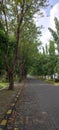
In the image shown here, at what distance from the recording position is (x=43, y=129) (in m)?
8.64

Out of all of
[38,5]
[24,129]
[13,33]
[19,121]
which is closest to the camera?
[24,129]

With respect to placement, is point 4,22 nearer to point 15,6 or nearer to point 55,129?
point 15,6

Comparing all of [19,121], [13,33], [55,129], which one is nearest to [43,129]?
[55,129]

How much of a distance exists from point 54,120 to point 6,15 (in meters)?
23.5

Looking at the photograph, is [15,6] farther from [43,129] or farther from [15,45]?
[43,129]

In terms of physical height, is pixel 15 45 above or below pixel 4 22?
below

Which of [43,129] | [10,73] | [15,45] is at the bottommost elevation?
[43,129]

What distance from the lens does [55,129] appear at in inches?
339

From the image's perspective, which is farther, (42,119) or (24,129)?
(42,119)

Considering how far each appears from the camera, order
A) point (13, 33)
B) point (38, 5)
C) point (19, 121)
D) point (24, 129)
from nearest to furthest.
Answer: point (24, 129)
point (19, 121)
point (38, 5)
point (13, 33)

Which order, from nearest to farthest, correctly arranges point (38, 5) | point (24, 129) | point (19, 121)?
point (24, 129)
point (19, 121)
point (38, 5)

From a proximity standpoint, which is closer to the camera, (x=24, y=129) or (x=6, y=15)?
(x=24, y=129)

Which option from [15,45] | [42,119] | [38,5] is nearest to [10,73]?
[15,45]

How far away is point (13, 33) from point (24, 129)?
2964 centimetres
